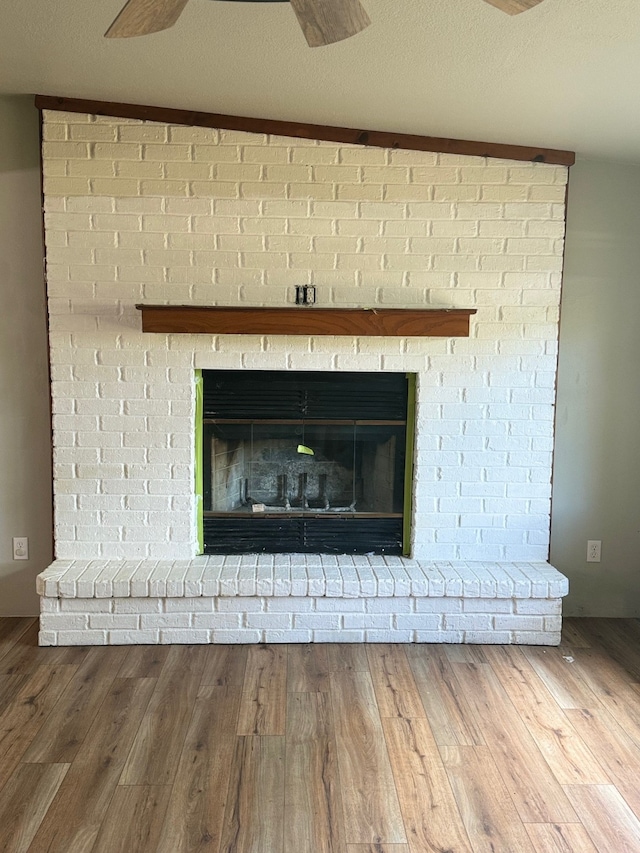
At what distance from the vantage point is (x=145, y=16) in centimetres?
145

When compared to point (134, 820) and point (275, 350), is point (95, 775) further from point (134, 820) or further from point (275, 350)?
point (275, 350)

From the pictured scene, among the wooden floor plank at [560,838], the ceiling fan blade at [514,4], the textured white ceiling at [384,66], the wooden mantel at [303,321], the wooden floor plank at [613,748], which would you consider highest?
the textured white ceiling at [384,66]

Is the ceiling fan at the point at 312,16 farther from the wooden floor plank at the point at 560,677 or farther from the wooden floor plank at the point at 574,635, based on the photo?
the wooden floor plank at the point at 574,635

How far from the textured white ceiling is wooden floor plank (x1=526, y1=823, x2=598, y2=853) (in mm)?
2169

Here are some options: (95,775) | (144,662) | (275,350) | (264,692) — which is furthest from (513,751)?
(275,350)

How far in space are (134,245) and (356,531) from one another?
164cm

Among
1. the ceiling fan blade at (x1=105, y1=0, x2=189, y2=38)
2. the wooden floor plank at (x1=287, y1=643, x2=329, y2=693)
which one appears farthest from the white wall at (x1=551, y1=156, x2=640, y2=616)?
the ceiling fan blade at (x1=105, y1=0, x2=189, y2=38)

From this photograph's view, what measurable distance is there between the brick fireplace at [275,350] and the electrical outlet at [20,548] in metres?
0.24

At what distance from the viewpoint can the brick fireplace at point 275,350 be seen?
9.33 ft

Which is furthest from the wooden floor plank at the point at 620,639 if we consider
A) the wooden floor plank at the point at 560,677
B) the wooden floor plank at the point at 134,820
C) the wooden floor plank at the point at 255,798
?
the wooden floor plank at the point at 134,820

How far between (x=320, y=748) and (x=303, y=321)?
64.0 inches

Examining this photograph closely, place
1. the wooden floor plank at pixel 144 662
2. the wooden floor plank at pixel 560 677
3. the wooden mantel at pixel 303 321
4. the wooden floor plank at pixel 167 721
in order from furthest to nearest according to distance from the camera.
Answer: the wooden mantel at pixel 303 321
the wooden floor plank at pixel 144 662
the wooden floor plank at pixel 560 677
the wooden floor plank at pixel 167 721

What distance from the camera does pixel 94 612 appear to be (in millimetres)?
2840

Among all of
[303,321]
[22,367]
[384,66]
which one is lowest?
[22,367]
